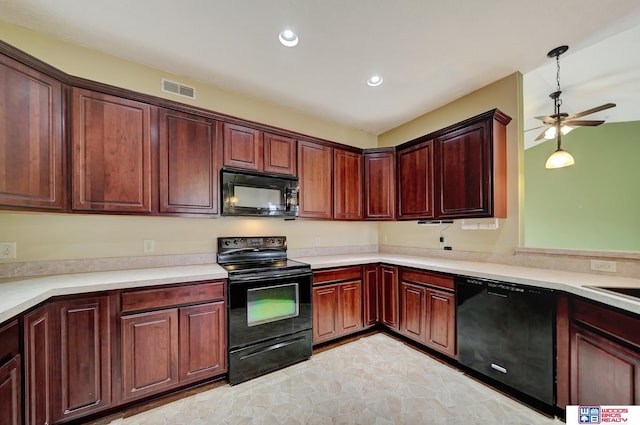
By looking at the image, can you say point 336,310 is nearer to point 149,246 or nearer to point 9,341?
point 149,246

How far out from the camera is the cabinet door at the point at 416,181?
2.93 m

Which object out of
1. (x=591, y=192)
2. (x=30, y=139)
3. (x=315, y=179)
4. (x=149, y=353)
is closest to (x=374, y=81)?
(x=315, y=179)

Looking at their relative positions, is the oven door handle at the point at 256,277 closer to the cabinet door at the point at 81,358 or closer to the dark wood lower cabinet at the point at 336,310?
the dark wood lower cabinet at the point at 336,310

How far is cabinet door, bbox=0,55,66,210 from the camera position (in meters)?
1.48

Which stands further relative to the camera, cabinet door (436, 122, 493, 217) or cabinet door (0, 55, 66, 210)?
cabinet door (436, 122, 493, 217)

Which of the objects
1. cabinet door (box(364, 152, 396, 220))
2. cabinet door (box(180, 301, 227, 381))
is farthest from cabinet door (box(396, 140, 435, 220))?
cabinet door (box(180, 301, 227, 381))

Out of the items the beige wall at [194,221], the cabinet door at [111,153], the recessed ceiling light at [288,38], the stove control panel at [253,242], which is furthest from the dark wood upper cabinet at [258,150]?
the recessed ceiling light at [288,38]

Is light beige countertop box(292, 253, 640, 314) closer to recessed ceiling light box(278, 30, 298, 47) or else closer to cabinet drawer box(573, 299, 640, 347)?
cabinet drawer box(573, 299, 640, 347)

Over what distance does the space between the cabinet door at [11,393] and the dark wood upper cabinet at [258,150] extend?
188 cm

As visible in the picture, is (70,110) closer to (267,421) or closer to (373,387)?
(267,421)

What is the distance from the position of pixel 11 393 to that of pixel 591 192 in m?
7.72

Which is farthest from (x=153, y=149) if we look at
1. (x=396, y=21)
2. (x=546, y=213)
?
(x=546, y=213)

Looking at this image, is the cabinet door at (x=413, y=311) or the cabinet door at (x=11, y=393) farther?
the cabinet door at (x=413, y=311)

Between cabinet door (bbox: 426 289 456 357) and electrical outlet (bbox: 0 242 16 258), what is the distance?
361 centimetres
